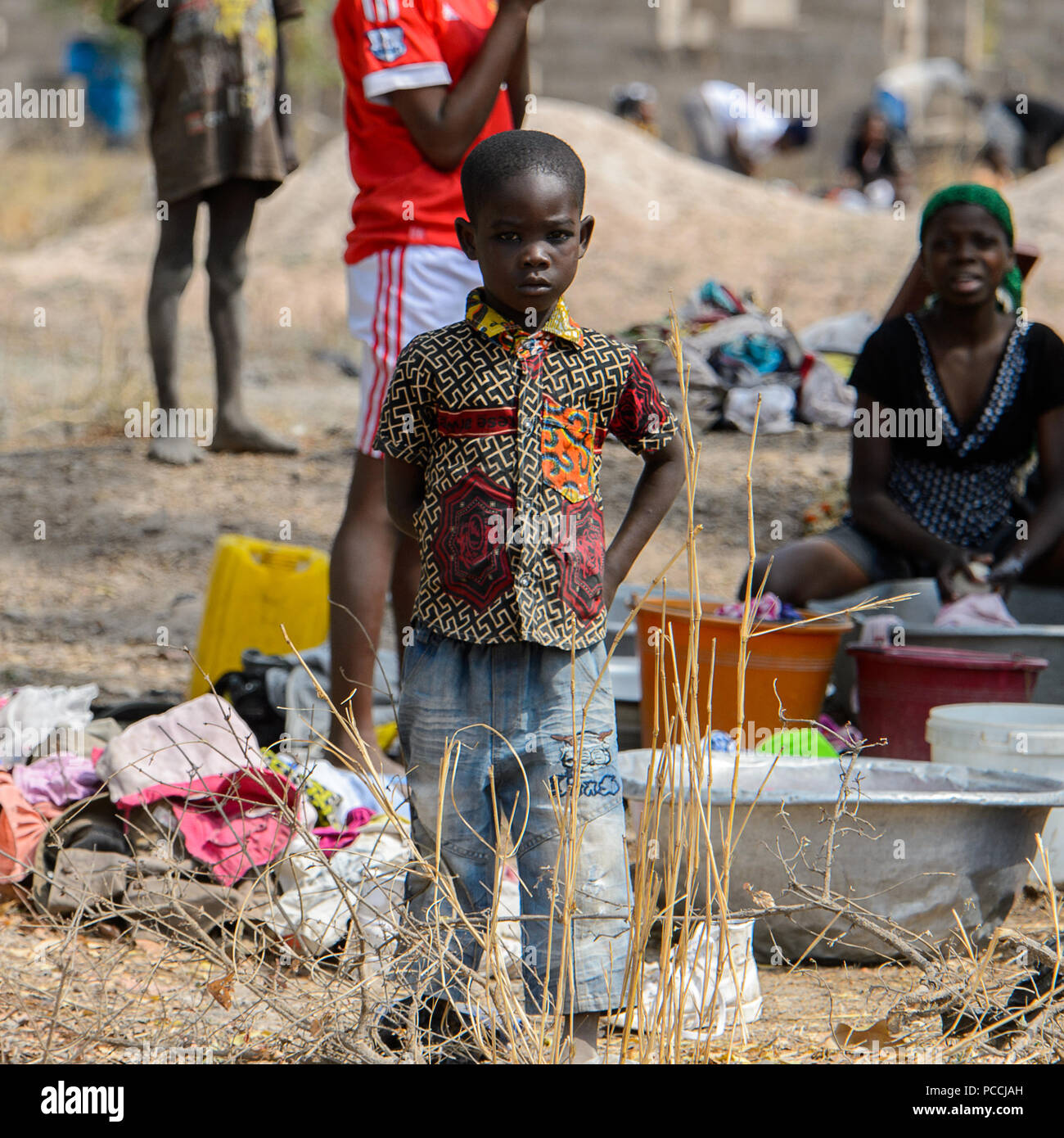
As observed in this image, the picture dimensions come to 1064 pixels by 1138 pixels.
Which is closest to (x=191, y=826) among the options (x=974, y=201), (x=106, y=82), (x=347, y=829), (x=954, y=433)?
(x=347, y=829)

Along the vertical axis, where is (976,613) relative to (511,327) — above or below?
below

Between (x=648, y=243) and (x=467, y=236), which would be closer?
(x=467, y=236)

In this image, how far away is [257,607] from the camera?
A: 366cm

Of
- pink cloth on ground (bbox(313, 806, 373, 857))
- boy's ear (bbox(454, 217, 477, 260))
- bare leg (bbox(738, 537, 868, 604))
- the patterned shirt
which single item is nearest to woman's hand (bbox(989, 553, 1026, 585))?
bare leg (bbox(738, 537, 868, 604))

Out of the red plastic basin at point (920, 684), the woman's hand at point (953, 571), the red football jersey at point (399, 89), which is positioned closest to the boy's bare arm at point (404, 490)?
the red football jersey at point (399, 89)

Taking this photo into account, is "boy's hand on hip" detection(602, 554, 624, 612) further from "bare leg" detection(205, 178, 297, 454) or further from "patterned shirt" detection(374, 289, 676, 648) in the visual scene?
"bare leg" detection(205, 178, 297, 454)

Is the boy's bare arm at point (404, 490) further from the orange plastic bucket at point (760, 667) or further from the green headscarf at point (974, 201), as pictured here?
the green headscarf at point (974, 201)

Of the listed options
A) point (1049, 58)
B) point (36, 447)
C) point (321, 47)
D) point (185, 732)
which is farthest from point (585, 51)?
point (185, 732)

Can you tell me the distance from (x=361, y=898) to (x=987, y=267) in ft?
8.78

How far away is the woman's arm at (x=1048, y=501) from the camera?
3.75 metres

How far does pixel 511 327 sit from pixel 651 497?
33 centimetres

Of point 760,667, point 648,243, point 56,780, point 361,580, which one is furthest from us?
point 648,243

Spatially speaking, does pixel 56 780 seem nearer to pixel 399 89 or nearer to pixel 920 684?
pixel 399 89

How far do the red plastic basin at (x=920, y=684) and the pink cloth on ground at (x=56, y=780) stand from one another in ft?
5.52
